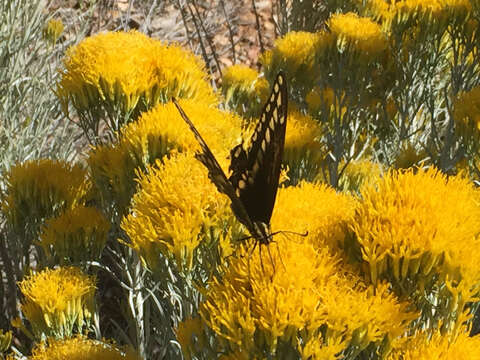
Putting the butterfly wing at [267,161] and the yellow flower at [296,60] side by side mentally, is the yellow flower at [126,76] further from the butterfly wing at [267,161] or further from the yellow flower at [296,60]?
the yellow flower at [296,60]

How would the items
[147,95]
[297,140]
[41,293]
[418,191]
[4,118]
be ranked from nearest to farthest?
[418,191]
[41,293]
[147,95]
[297,140]
[4,118]

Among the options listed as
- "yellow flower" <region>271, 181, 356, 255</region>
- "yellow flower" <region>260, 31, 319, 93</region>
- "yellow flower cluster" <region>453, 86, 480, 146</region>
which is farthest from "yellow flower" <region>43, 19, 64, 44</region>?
"yellow flower" <region>271, 181, 356, 255</region>

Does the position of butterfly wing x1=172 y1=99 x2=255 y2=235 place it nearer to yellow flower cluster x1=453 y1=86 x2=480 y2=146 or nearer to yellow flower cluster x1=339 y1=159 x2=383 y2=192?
yellow flower cluster x1=453 y1=86 x2=480 y2=146

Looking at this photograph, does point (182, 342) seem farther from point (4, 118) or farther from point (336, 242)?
point (4, 118)

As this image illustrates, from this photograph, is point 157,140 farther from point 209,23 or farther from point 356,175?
point 209,23

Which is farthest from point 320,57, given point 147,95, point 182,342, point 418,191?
point 182,342

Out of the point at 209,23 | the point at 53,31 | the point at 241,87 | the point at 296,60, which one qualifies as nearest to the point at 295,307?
the point at 296,60

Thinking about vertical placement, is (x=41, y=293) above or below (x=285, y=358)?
below
